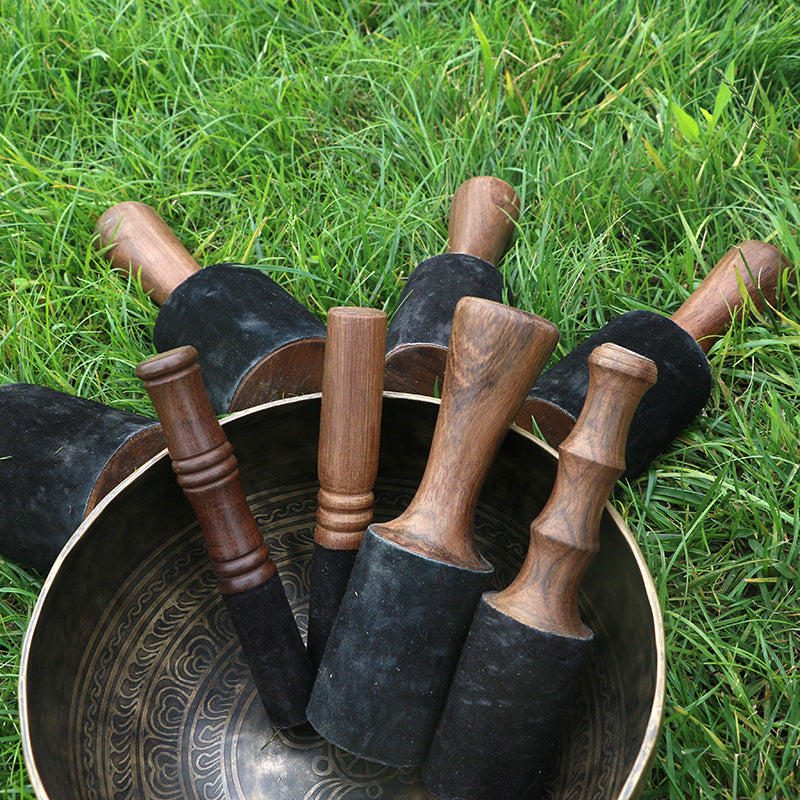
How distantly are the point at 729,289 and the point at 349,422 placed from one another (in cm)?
93

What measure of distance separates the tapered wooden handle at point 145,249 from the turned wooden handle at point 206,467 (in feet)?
2.13

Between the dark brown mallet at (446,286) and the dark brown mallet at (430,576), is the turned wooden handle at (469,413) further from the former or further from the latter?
the dark brown mallet at (446,286)

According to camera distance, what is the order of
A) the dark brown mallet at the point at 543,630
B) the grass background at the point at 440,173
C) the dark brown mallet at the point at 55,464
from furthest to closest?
the grass background at the point at 440,173
the dark brown mallet at the point at 55,464
the dark brown mallet at the point at 543,630

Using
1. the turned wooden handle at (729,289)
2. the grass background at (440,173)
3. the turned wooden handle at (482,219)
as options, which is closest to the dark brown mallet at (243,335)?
the grass background at (440,173)

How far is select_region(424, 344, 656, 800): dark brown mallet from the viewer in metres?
1.09

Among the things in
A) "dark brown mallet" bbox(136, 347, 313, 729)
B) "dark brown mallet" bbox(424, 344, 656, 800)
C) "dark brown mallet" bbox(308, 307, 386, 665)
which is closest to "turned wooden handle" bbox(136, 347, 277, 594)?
"dark brown mallet" bbox(136, 347, 313, 729)

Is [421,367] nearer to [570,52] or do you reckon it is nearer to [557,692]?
[557,692]

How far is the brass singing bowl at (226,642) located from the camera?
1.16m

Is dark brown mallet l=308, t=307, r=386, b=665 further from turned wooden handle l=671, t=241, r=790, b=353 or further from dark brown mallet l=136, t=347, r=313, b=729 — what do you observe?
turned wooden handle l=671, t=241, r=790, b=353

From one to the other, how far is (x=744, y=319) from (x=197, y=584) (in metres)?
A: 1.22

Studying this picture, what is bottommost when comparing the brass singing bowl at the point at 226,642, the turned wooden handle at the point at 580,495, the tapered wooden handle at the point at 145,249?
the brass singing bowl at the point at 226,642

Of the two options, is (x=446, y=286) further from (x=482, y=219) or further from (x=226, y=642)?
(x=226, y=642)

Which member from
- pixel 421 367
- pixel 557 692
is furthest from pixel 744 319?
pixel 557 692

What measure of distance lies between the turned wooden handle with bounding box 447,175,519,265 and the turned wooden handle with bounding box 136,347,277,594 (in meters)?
0.82
